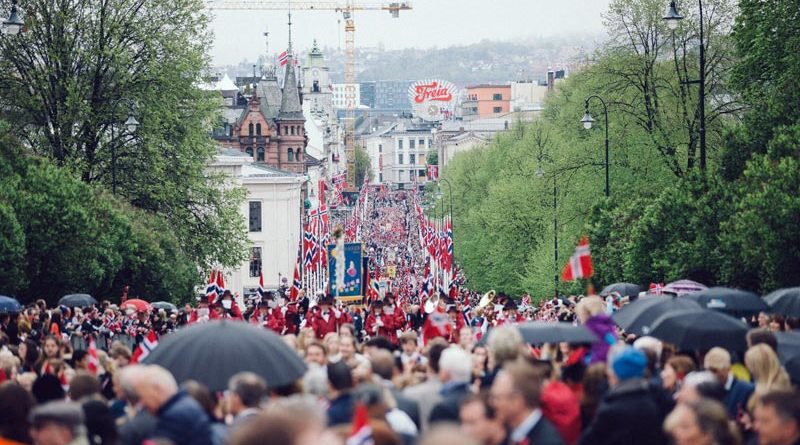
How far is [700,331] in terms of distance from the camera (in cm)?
1636

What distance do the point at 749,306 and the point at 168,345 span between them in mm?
10978

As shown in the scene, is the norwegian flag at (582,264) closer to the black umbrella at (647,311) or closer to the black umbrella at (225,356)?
the black umbrella at (647,311)

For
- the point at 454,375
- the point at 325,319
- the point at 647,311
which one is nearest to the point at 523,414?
the point at 454,375

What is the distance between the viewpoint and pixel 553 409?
40.2ft

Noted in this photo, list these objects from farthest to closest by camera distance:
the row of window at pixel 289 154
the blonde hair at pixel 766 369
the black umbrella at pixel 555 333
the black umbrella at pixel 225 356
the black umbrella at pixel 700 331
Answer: the row of window at pixel 289 154 < the black umbrella at pixel 700 331 < the black umbrella at pixel 555 333 < the blonde hair at pixel 766 369 < the black umbrella at pixel 225 356

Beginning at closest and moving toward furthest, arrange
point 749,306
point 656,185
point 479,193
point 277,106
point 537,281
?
point 749,306
point 656,185
point 537,281
point 479,193
point 277,106

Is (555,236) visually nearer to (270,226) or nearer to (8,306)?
(8,306)

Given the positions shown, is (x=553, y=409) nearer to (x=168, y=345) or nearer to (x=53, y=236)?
(x=168, y=345)

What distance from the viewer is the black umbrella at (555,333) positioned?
1605 cm

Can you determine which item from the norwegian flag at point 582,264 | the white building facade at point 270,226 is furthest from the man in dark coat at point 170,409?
the white building facade at point 270,226

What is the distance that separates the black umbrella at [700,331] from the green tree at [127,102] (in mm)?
35706

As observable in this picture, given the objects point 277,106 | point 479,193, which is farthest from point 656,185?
point 277,106

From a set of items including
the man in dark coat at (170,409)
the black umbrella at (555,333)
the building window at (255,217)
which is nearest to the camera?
the man in dark coat at (170,409)

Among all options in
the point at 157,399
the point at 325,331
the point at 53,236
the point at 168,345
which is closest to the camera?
the point at 157,399
